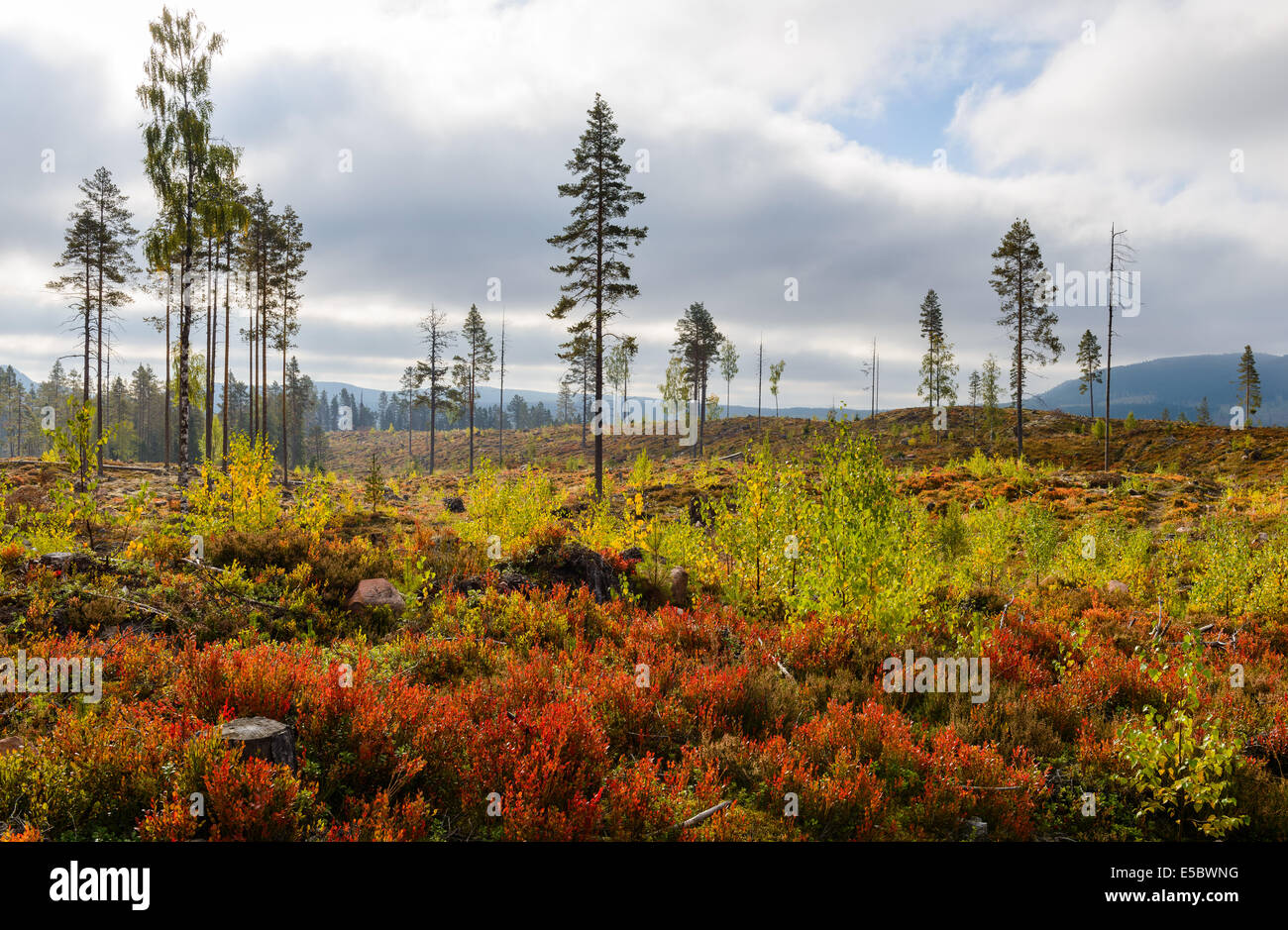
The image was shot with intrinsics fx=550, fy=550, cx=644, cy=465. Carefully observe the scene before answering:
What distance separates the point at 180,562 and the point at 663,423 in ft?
223

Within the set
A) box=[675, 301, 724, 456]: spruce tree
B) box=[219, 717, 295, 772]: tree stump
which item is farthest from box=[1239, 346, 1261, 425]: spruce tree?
box=[219, 717, 295, 772]: tree stump

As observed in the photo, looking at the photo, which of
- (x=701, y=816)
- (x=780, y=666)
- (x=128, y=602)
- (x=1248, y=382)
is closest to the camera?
(x=701, y=816)

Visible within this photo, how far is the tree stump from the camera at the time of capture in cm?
374

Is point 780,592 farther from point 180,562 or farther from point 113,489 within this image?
point 113,489

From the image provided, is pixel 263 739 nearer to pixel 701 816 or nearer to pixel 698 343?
pixel 701 816

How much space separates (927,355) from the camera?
191ft

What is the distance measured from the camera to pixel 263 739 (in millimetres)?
3779

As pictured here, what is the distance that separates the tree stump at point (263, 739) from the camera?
3.74 m

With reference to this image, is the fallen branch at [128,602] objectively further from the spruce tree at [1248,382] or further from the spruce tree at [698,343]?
the spruce tree at [1248,382]

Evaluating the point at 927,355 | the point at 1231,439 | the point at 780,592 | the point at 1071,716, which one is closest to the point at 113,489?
the point at 780,592

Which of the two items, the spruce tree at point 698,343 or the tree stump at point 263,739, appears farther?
the spruce tree at point 698,343

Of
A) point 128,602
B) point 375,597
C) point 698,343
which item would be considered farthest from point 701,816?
point 698,343

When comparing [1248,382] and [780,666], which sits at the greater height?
[1248,382]

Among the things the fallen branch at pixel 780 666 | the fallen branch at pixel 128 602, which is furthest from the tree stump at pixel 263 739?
the fallen branch at pixel 780 666
